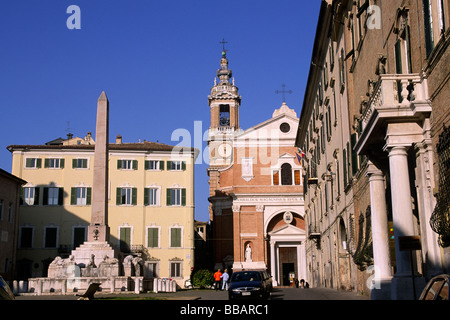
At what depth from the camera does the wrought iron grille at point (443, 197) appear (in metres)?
11.5

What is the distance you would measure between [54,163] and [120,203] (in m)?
6.71

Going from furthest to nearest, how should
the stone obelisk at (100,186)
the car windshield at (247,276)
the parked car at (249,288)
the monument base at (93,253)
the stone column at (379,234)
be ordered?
the stone obelisk at (100,186) → the monument base at (93,253) → the car windshield at (247,276) → the parked car at (249,288) → the stone column at (379,234)

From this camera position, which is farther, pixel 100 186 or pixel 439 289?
pixel 100 186

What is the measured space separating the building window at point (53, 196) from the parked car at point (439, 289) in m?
45.3

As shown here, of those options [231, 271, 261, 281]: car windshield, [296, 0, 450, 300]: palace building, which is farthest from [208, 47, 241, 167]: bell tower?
[231, 271, 261, 281]: car windshield

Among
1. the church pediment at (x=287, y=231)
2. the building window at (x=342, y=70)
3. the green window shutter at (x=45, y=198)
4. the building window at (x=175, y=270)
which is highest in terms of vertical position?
the building window at (x=342, y=70)

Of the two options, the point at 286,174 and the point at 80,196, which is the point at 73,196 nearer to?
the point at 80,196

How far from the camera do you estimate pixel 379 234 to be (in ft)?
54.2

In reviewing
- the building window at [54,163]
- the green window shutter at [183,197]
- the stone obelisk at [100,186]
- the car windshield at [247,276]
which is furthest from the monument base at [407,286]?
the building window at [54,163]

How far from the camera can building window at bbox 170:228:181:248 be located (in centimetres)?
4912

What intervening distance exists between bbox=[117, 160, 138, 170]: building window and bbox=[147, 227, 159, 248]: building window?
18.6 ft

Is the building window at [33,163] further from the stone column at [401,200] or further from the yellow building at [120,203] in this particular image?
the stone column at [401,200]

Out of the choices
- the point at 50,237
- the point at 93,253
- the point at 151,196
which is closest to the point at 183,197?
the point at 151,196

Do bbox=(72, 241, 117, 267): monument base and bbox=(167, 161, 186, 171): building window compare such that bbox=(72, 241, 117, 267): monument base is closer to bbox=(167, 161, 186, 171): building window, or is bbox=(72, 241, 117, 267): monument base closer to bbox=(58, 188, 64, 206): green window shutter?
bbox=(58, 188, 64, 206): green window shutter
